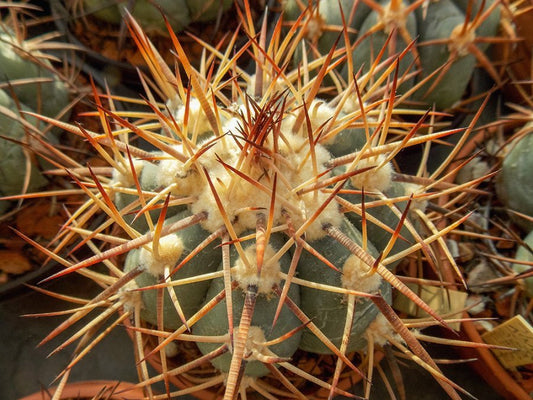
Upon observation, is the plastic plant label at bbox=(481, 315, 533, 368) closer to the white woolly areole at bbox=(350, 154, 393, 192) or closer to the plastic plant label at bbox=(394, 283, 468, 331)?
the plastic plant label at bbox=(394, 283, 468, 331)

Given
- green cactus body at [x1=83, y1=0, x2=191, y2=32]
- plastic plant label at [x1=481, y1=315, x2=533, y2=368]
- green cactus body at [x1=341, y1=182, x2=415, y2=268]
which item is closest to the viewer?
green cactus body at [x1=341, y1=182, x2=415, y2=268]

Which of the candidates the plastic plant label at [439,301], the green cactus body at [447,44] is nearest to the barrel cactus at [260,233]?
the plastic plant label at [439,301]

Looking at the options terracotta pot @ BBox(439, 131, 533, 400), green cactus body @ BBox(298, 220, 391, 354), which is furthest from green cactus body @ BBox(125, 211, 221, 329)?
terracotta pot @ BBox(439, 131, 533, 400)

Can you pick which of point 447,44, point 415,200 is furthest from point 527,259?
point 447,44

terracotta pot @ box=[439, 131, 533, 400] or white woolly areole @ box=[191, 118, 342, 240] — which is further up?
white woolly areole @ box=[191, 118, 342, 240]

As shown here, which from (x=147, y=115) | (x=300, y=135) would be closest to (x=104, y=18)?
(x=147, y=115)

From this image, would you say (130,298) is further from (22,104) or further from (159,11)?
(159,11)

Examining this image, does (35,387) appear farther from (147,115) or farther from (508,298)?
(508,298)
